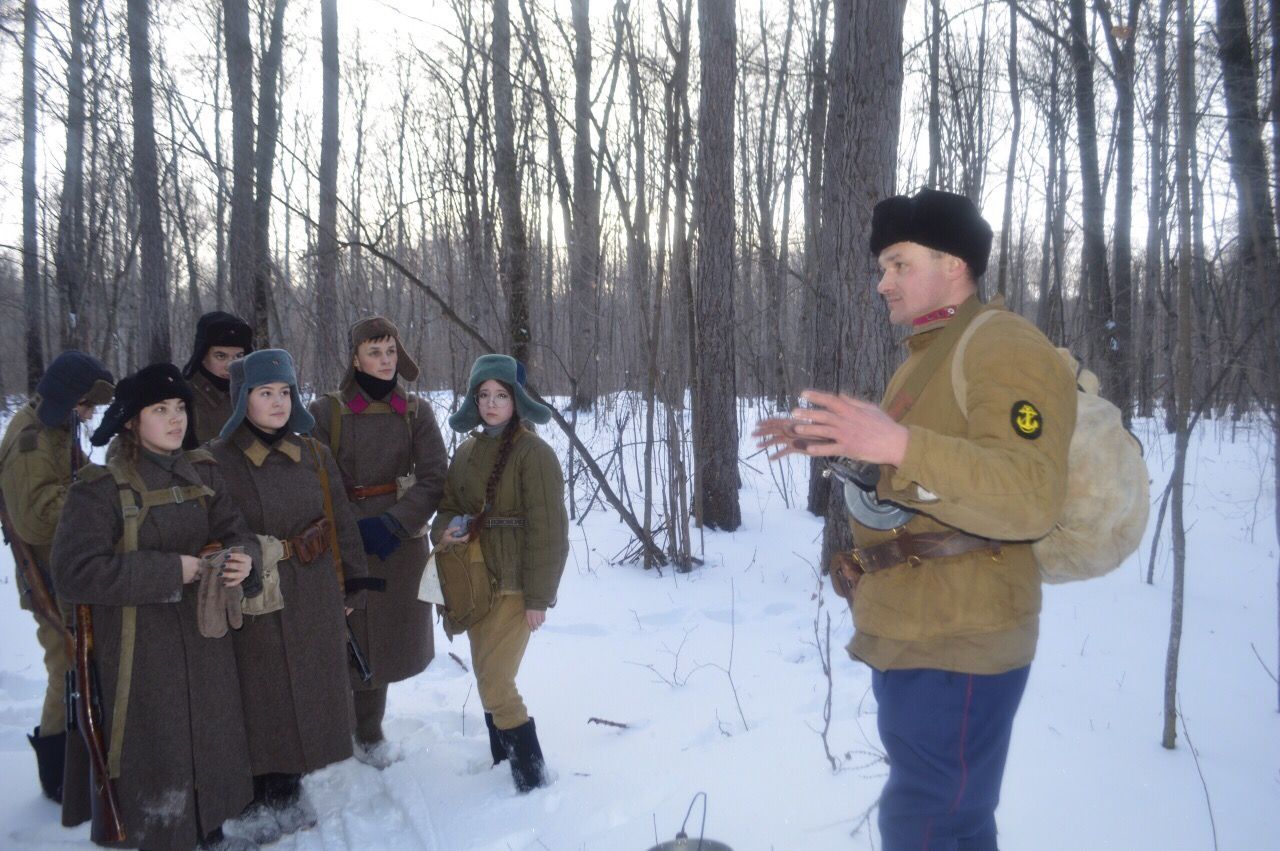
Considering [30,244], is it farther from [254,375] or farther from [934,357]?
[934,357]

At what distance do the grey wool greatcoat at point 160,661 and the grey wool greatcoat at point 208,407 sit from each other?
0.77m

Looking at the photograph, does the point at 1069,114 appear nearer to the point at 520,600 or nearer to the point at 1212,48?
the point at 1212,48

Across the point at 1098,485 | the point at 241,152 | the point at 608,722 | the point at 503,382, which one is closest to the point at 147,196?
the point at 241,152

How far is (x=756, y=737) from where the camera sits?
11.0 ft

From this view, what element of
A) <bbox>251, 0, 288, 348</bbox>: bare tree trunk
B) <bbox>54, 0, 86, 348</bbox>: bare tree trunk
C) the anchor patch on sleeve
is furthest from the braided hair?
<bbox>54, 0, 86, 348</bbox>: bare tree trunk

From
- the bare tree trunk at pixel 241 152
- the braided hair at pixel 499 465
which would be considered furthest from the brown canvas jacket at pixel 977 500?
the bare tree trunk at pixel 241 152

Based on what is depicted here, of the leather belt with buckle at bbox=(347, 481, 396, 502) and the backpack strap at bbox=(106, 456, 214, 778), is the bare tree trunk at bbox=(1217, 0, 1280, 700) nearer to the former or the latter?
the leather belt with buckle at bbox=(347, 481, 396, 502)

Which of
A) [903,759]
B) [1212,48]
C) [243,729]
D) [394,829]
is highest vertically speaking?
[1212,48]

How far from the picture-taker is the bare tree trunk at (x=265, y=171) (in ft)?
27.5

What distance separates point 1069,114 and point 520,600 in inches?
441

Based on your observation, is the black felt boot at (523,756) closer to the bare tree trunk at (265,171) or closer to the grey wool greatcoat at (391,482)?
the grey wool greatcoat at (391,482)

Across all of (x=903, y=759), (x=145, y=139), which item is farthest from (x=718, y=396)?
(x=145, y=139)

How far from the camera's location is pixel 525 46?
17.3 ft

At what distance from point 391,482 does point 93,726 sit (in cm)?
138
